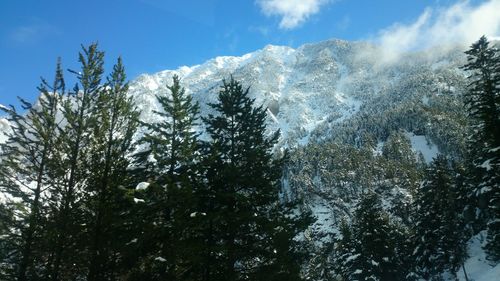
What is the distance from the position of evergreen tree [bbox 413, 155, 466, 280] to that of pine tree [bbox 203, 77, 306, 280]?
3278 cm

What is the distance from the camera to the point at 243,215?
15.1 m

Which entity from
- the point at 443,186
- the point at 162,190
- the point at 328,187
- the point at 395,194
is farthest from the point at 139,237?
the point at 328,187

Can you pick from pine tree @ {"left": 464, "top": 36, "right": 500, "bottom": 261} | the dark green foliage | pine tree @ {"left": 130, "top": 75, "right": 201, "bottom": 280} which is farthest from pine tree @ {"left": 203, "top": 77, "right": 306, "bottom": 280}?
the dark green foliage

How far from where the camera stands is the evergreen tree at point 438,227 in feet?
145

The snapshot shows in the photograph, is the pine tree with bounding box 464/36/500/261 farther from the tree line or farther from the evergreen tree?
the tree line

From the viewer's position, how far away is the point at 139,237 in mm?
12859

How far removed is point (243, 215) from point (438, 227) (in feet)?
119

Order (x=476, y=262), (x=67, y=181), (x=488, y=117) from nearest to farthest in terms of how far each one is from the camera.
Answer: (x=67, y=181)
(x=488, y=117)
(x=476, y=262)

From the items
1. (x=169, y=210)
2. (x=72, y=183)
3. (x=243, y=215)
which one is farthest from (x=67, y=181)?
(x=243, y=215)

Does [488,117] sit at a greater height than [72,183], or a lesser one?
greater

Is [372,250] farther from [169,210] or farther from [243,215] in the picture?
[169,210]

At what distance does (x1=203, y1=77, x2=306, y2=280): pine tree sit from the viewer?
15258 millimetres

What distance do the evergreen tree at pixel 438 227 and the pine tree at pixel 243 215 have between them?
32776 mm

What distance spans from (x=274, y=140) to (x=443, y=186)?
32.9 metres
